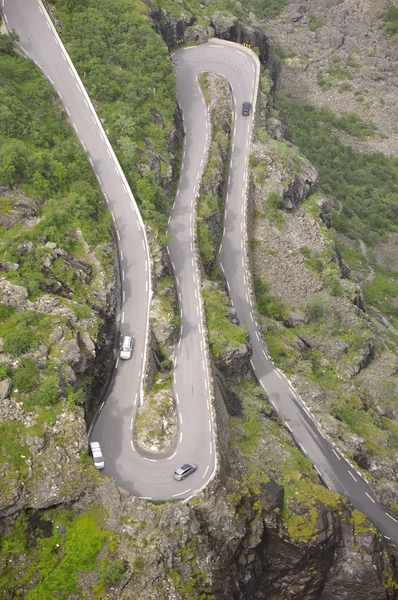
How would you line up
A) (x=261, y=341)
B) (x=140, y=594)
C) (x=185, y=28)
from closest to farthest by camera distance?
(x=140, y=594), (x=261, y=341), (x=185, y=28)

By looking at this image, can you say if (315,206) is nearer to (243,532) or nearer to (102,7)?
(102,7)

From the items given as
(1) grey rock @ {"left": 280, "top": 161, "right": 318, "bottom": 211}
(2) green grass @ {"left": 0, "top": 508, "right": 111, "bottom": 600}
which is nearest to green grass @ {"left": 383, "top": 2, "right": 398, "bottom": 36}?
(1) grey rock @ {"left": 280, "top": 161, "right": 318, "bottom": 211}

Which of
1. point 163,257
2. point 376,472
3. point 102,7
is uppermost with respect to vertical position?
point 102,7

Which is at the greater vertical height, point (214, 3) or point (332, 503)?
point (214, 3)

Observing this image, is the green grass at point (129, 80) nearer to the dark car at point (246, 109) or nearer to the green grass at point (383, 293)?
the dark car at point (246, 109)

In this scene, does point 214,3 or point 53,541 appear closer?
point 53,541

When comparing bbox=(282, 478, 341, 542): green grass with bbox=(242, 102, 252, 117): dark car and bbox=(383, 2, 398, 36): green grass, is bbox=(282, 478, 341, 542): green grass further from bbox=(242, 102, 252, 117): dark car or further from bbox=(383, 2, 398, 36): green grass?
bbox=(383, 2, 398, 36): green grass

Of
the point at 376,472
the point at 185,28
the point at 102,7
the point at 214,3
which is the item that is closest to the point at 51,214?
the point at 376,472
